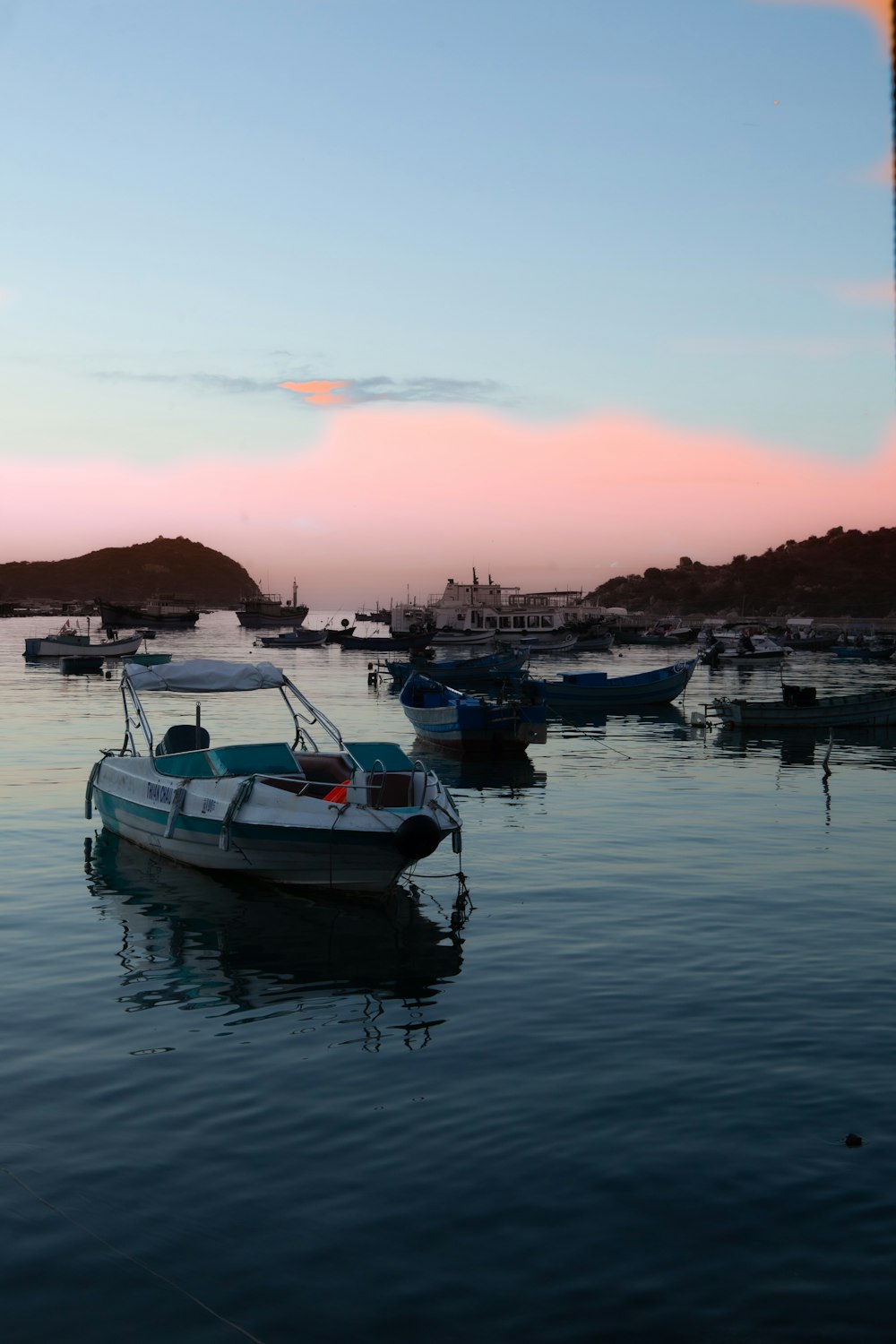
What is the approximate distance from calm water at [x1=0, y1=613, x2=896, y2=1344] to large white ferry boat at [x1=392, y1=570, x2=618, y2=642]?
4523 inches

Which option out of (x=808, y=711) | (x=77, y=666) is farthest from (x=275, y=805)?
(x=77, y=666)

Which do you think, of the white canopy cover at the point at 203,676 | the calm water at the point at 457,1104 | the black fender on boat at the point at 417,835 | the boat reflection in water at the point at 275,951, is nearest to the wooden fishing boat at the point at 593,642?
the white canopy cover at the point at 203,676

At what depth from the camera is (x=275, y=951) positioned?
1734cm

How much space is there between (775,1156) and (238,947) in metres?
9.62

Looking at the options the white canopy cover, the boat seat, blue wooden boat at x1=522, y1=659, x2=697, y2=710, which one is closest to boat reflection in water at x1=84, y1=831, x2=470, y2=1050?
the boat seat

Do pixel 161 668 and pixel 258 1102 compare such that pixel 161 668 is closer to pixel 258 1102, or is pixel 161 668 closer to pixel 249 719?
pixel 258 1102

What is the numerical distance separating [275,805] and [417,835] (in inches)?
109

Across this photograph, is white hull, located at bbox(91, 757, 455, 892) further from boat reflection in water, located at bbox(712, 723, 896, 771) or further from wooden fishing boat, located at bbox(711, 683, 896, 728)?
wooden fishing boat, located at bbox(711, 683, 896, 728)

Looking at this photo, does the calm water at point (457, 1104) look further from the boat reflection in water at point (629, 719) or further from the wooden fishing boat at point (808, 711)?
the boat reflection in water at point (629, 719)

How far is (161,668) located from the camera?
25344 millimetres

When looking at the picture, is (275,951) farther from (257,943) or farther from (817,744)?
(817,744)

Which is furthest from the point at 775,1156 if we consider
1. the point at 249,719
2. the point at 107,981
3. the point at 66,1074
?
the point at 249,719

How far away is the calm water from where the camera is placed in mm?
7980

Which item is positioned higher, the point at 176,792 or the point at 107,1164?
the point at 176,792
